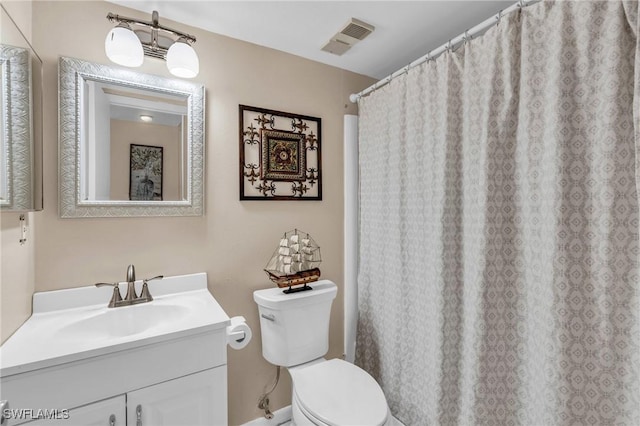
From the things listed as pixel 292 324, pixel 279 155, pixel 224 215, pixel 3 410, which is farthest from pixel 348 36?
pixel 3 410

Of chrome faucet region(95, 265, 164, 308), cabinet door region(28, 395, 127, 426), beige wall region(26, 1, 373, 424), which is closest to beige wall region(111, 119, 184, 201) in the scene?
beige wall region(26, 1, 373, 424)

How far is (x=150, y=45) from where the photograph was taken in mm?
1402

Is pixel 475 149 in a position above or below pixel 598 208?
above

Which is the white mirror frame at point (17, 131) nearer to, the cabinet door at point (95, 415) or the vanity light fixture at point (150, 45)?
the vanity light fixture at point (150, 45)

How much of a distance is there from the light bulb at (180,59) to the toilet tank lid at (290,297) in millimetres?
1207

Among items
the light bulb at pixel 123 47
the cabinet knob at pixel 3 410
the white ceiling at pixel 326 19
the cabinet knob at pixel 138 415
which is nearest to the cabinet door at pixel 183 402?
the cabinet knob at pixel 138 415

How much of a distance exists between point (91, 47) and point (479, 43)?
5.80ft

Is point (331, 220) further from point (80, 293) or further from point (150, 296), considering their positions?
point (80, 293)

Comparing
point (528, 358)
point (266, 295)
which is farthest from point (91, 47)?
point (528, 358)

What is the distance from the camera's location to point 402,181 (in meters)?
1.67

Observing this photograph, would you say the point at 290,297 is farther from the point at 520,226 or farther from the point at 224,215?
the point at 520,226

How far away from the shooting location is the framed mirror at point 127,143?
131cm

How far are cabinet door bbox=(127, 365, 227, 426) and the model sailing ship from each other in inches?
22.7

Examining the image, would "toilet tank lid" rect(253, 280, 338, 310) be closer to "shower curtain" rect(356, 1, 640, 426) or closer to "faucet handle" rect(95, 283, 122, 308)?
"shower curtain" rect(356, 1, 640, 426)
